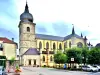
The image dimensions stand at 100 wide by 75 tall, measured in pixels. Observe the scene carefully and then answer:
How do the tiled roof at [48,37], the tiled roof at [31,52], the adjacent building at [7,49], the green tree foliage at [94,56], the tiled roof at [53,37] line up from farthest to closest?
the tiled roof at [53,37], the tiled roof at [48,37], the tiled roof at [31,52], the green tree foliage at [94,56], the adjacent building at [7,49]

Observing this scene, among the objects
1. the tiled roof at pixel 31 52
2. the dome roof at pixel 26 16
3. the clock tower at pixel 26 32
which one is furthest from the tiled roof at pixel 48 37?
the tiled roof at pixel 31 52

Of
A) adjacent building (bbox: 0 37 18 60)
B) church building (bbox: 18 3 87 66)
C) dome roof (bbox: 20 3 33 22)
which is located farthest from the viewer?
dome roof (bbox: 20 3 33 22)

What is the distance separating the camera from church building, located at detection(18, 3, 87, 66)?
103750 mm

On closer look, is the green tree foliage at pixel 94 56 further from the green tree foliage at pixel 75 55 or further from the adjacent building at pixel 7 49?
the adjacent building at pixel 7 49

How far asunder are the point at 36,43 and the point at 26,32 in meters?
7.22

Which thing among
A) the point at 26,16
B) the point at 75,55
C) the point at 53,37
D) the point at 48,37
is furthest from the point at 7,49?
the point at 53,37

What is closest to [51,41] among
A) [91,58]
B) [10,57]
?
[91,58]

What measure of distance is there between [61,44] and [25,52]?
2755 centimetres

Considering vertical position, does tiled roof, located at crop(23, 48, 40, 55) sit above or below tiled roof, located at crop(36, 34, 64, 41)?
below

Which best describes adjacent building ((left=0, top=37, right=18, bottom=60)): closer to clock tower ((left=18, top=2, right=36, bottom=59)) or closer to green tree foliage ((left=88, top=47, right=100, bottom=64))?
green tree foliage ((left=88, top=47, right=100, bottom=64))

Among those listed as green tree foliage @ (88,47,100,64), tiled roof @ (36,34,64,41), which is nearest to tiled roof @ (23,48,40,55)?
tiled roof @ (36,34,64,41)

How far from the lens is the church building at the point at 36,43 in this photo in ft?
340

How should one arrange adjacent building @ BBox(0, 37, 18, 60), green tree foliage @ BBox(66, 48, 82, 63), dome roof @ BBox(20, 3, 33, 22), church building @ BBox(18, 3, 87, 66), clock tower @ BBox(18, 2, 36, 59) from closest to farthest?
adjacent building @ BBox(0, 37, 18, 60) → green tree foliage @ BBox(66, 48, 82, 63) → church building @ BBox(18, 3, 87, 66) → clock tower @ BBox(18, 2, 36, 59) → dome roof @ BBox(20, 3, 33, 22)

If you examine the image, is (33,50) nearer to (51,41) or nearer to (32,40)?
(32,40)
